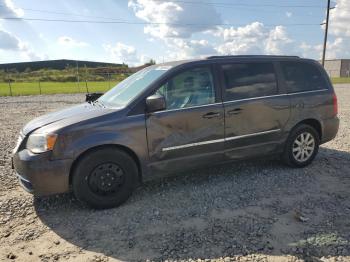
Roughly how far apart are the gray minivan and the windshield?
0.03 meters

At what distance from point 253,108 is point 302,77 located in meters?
1.23

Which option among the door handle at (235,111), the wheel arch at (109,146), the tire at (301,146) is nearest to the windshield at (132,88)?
the wheel arch at (109,146)

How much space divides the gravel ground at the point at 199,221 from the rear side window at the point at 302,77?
1.38m

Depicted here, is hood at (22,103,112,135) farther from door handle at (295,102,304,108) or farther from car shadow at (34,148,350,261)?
door handle at (295,102,304,108)

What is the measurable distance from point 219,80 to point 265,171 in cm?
175

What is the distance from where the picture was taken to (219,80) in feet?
16.1

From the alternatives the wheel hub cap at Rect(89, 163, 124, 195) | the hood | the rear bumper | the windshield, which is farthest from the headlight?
the rear bumper

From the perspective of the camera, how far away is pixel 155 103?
4305mm

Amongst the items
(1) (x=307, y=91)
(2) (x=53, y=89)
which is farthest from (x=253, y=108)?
(2) (x=53, y=89)

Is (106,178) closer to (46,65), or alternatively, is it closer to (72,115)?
(72,115)

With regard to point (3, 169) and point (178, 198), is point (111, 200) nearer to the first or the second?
point (178, 198)

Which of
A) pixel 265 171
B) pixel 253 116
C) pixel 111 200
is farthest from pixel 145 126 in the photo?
pixel 265 171

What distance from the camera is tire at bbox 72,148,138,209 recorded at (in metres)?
4.14

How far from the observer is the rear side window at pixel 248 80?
16.4ft
